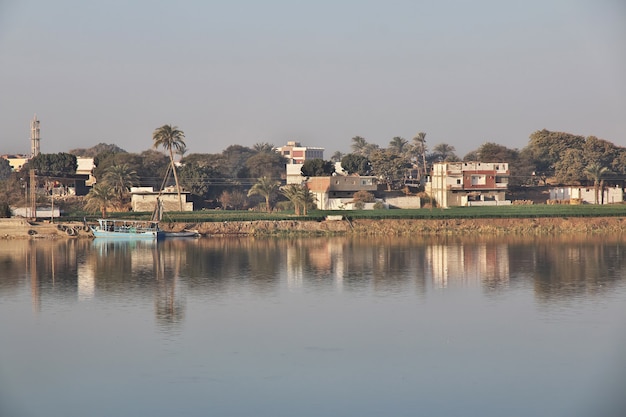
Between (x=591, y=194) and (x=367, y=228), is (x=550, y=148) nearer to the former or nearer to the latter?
(x=591, y=194)

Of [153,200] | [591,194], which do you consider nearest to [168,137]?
[153,200]

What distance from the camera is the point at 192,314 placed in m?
42.2

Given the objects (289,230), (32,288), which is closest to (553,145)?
(289,230)

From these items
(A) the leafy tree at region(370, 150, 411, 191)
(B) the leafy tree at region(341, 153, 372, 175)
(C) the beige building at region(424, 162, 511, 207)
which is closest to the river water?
(C) the beige building at region(424, 162, 511, 207)

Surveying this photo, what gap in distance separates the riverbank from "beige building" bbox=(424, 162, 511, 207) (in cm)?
2160

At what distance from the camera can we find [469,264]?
6103cm

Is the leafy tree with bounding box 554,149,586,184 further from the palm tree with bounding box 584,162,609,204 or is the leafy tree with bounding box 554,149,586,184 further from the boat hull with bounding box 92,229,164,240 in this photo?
the boat hull with bounding box 92,229,164,240

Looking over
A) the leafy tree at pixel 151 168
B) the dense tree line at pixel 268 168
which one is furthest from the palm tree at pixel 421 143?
the leafy tree at pixel 151 168

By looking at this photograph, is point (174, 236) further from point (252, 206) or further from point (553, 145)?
point (553, 145)

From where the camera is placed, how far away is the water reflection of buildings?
2100 inches

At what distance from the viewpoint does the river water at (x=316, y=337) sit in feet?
92.3

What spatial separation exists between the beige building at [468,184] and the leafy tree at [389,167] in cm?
2427

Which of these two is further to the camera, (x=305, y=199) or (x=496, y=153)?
(x=496, y=153)

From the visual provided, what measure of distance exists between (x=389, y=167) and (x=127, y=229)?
61.7 meters
